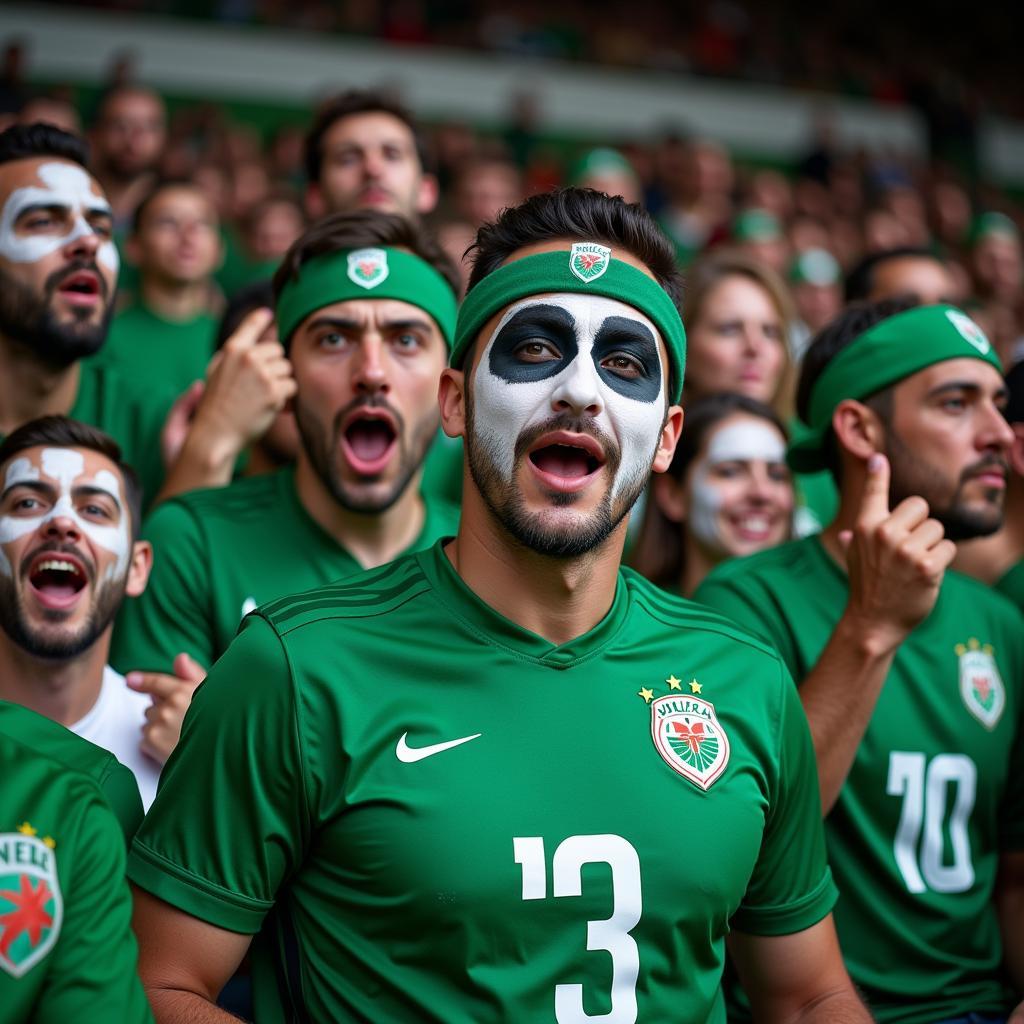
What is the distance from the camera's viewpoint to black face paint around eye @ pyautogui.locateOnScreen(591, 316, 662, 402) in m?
2.69

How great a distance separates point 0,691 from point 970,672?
2429 mm

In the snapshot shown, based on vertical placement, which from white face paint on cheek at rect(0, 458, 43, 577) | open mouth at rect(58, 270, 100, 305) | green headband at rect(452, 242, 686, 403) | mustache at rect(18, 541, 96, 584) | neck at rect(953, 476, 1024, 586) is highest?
open mouth at rect(58, 270, 100, 305)

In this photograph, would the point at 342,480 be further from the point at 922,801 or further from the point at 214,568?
the point at 922,801

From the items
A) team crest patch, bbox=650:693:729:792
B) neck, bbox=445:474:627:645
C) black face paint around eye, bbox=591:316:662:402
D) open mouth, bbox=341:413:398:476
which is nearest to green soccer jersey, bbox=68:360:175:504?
open mouth, bbox=341:413:398:476

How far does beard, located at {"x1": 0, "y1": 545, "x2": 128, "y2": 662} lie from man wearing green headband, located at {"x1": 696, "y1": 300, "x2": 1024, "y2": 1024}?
5.18 ft

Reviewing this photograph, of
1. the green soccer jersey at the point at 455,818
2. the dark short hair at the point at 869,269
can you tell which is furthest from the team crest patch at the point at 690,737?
the dark short hair at the point at 869,269

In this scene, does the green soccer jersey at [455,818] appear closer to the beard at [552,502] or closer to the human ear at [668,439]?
the beard at [552,502]

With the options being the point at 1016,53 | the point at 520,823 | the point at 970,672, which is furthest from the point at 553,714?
the point at 1016,53

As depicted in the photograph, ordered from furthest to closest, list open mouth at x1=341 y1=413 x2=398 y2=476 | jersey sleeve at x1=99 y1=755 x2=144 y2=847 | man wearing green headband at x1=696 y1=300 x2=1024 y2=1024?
open mouth at x1=341 y1=413 x2=398 y2=476, man wearing green headband at x1=696 y1=300 x2=1024 y2=1024, jersey sleeve at x1=99 y1=755 x2=144 y2=847

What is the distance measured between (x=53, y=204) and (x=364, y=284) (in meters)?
1.10

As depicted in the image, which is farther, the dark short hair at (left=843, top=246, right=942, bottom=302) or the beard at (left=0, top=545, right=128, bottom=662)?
the dark short hair at (left=843, top=246, right=942, bottom=302)

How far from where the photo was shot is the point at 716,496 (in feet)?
15.5

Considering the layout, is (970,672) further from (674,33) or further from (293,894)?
(674,33)

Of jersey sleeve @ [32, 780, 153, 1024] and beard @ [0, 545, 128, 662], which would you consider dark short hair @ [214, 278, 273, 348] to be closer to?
beard @ [0, 545, 128, 662]
